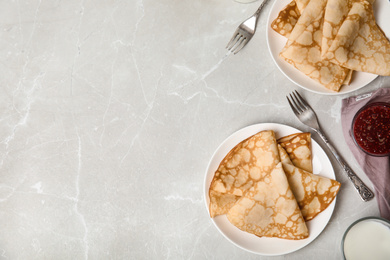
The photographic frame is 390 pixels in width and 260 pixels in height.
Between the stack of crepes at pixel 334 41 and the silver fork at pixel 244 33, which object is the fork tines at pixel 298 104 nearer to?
the stack of crepes at pixel 334 41

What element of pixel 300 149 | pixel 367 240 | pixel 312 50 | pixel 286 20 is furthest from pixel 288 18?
pixel 367 240

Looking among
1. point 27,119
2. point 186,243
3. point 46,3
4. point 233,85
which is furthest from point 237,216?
point 46,3

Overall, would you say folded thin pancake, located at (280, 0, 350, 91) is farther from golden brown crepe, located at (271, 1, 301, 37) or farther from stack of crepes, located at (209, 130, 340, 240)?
stack of crepes, located at (209, 130, 340, 240)

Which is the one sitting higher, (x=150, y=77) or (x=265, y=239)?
(x=150, y=77)

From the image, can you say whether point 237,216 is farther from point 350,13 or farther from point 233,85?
point 350,13

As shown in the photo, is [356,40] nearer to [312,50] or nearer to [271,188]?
[312,50]
